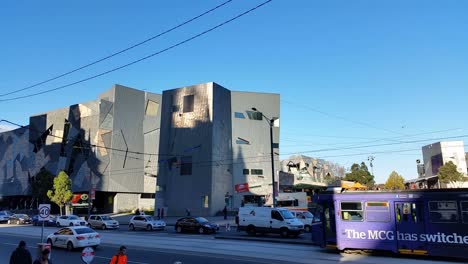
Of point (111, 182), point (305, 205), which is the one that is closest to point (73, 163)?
point (111, 182)

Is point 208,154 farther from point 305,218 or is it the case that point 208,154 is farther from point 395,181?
point 395,181

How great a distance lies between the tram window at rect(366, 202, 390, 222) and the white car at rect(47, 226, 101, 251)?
1384 centimetres

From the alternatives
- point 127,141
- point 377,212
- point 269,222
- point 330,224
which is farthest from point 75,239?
point 127,141

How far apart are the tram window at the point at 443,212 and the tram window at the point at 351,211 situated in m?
2.99

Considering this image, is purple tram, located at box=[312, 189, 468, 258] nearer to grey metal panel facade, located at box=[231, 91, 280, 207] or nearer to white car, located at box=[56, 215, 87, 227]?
white car, located at box=[56, 215, 87, 227]

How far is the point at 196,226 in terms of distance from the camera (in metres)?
34.2

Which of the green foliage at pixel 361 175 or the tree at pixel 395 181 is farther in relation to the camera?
the tree at pixel 395 181

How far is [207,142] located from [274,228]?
32.0m

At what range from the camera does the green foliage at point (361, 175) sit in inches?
3378

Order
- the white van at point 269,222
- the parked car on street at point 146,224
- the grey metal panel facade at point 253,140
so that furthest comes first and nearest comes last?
the grey metal panel facade at point 253,140
the parked car on street at point 146,224
the white van at point 269,222

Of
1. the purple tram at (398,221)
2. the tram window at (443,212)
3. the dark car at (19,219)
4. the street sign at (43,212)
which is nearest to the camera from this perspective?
the purple tram at (398,221)

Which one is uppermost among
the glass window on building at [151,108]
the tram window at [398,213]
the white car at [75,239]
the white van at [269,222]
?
the glass window on building at [151,108]

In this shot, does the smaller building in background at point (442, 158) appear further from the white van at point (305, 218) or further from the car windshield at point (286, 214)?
the car windshield at point (286, 214)

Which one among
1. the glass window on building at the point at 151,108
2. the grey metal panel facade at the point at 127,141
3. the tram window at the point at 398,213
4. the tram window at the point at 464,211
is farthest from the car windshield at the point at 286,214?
the glass window on building at the point at 151,108
